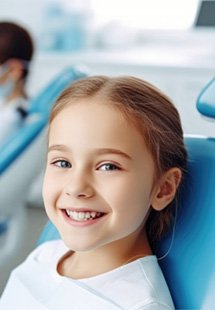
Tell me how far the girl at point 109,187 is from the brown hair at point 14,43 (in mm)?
1312

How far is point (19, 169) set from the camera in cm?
204

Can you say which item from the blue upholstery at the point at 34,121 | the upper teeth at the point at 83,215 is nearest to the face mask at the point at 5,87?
the blue upholstery at the point at 34,121

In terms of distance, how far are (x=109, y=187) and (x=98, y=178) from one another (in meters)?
0.02

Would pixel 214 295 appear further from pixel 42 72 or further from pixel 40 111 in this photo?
pixel 42 72

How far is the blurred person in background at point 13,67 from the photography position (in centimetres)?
235

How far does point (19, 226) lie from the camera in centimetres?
214

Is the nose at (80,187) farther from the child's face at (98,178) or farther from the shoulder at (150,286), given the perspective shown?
the shoulder at (150,286)

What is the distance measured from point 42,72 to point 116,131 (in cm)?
231

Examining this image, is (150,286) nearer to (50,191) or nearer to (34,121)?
(50,191)

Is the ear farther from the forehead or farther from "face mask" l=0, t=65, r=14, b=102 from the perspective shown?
"face mask" l=0, t=65, r=14, b=102

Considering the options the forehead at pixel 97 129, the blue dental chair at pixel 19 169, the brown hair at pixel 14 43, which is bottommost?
the blue dental chair at pixel 19 169

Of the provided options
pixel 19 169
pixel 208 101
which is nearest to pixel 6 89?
pixel 19 169

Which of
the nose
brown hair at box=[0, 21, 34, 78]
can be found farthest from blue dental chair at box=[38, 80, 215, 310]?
brown hair at box=[0, 21, 34, 78]

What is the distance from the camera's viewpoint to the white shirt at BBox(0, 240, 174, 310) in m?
1.02
